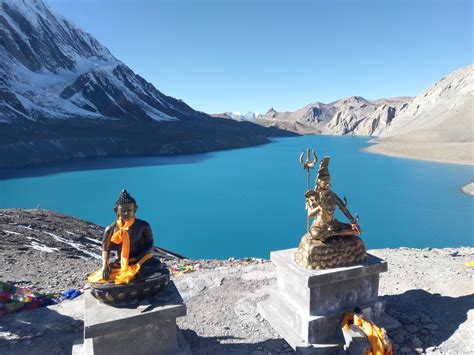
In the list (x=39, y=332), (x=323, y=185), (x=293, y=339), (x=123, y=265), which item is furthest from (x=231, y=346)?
(x=39, y=332)

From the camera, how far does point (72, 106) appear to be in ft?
266

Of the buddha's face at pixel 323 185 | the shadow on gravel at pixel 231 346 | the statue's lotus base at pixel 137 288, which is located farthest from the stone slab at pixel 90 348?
the buddha's face at pixel 323 185

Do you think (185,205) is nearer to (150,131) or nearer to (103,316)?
(103,316)

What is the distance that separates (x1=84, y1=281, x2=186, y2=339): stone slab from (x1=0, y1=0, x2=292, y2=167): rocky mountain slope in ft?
164

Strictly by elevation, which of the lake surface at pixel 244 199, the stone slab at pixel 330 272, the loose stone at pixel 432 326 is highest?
the stone slab at pixel 330 272

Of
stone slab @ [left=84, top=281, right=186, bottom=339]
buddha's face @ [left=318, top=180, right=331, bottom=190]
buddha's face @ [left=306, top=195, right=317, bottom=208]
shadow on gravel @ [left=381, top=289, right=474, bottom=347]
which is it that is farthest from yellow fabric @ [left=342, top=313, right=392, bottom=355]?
stone slab @ [left=84, top=281, right=186, bottom=339]

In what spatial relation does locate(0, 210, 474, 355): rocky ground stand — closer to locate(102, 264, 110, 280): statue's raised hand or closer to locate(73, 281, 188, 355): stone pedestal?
locate(73, 281, 188, 355): stone pedestal

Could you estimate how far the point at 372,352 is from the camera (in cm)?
509

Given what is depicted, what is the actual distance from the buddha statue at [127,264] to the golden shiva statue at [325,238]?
234 centimetres

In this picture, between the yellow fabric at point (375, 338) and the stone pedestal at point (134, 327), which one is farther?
the yellow fabric at point (375, 338)

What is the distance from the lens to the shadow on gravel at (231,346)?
18.2ft

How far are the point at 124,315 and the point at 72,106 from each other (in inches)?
3426

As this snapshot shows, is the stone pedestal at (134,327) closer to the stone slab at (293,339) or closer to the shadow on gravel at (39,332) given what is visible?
the shadow on gravel at (39,332)

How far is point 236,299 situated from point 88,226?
12602 millimetres
